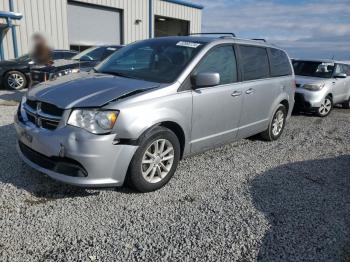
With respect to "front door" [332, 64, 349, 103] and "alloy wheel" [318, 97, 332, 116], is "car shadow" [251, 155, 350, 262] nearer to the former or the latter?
"alloy wheel" [318, 97, 332, 116]

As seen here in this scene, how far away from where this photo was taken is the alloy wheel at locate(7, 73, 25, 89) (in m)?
10.6

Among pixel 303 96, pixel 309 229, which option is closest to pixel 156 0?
pixel 303 96

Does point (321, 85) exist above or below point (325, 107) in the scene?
above

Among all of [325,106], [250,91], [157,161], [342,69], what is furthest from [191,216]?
[342,69]

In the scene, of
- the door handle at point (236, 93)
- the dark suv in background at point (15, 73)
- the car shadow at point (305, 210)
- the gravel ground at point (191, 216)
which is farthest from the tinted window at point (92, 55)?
the car shadow at point (305, 210)

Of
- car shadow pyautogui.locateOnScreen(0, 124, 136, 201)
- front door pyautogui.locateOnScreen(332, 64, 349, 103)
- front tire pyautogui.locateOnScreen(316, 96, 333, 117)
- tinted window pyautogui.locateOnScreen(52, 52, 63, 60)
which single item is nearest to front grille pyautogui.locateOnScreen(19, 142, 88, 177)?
car shadow pyautogui.locateOnScreen(0, 124, 136, 201)

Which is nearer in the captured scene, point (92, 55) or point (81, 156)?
point (81, 156)

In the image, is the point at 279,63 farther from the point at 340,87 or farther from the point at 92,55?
the point at 92,55

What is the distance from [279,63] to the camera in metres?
5.78

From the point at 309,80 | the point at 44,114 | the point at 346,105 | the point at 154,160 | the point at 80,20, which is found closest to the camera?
the point at 44,114

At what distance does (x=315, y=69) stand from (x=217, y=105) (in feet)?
21.8

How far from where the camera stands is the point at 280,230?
9.77 ft

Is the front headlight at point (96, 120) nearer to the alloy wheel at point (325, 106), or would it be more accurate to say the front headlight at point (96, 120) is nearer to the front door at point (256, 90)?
the front door at point (256, 90)

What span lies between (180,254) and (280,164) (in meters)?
2.71
